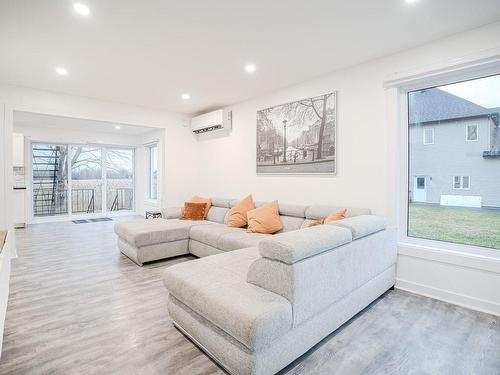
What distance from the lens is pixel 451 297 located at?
2.61 metres

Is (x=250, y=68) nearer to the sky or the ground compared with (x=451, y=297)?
nearer to the sky

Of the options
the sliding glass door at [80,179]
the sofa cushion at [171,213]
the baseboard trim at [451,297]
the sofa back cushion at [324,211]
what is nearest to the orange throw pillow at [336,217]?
the sofa back cushion at [324,211]

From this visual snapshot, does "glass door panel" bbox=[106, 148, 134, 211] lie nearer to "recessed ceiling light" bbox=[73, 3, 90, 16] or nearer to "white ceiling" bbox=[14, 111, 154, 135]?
"white ceiling" bbox=[14, 111, 154, 135]

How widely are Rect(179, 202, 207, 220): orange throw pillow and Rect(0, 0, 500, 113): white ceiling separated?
1968mm

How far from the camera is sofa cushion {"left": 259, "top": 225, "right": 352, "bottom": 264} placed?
1621 millimetres

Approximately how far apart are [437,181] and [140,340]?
3.13m

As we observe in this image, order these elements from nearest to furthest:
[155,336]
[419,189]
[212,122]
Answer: [155,336] → [419,189] → [212,122]

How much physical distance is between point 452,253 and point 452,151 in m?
1.02

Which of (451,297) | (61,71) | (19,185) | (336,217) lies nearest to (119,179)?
(19,185)

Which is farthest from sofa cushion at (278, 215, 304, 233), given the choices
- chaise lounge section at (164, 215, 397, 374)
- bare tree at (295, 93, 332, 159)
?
chaise lounge section at (164, 215, 397, 374)

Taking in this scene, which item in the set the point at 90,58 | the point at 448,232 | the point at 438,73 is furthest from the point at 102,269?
the point at 438,73

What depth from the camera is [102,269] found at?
11.4 feet

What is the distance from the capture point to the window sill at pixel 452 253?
7.99 ft

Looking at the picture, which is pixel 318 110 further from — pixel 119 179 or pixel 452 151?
pixel 119 179
